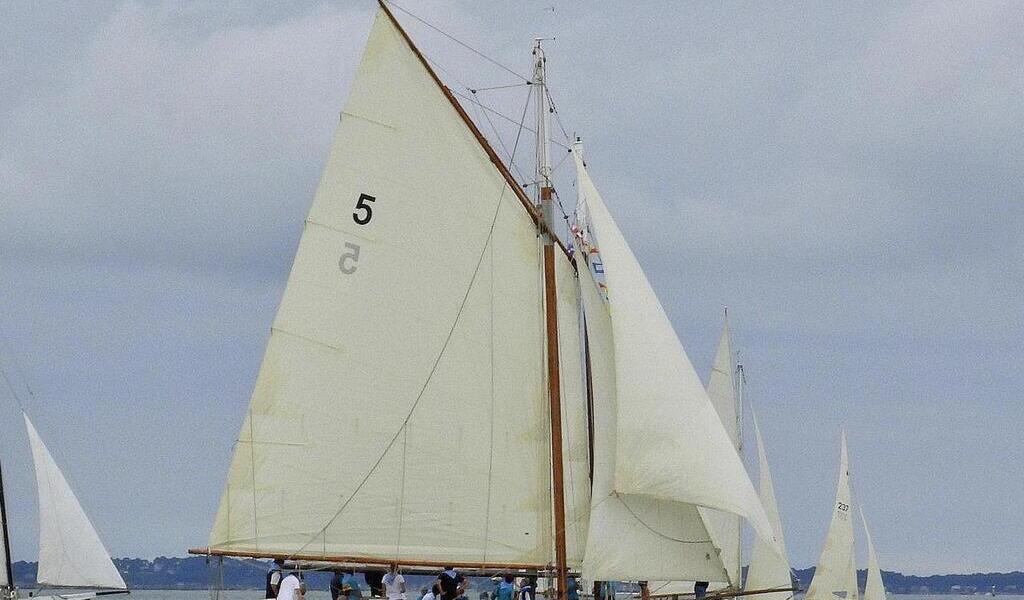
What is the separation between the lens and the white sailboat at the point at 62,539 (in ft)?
307

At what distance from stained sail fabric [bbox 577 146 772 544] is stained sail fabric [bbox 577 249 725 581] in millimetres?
832

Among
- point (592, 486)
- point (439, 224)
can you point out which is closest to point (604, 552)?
point (592, 486)

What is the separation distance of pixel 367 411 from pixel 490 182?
6373 mm

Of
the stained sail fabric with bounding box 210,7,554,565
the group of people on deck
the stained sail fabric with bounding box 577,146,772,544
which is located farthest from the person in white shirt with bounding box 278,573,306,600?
the stained sail fabric with bounding box 577,146,772,544

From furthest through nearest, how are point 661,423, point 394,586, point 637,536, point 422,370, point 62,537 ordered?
point 62,537, point 422,370, point 394,586, point 637,536, point 661,423

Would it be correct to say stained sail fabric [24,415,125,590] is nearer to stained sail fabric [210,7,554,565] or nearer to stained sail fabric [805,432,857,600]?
stained sail fabric [805,432,857,600]

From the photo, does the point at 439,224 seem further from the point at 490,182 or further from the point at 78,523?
the point at 78,523

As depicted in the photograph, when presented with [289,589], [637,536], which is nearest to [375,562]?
[637,536]

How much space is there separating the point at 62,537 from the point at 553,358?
40.3 metres

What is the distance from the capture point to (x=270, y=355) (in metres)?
59.0

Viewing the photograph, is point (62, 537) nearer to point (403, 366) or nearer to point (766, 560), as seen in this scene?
point (766, 560)

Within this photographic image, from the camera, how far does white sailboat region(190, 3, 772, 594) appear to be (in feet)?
193

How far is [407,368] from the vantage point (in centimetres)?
5922

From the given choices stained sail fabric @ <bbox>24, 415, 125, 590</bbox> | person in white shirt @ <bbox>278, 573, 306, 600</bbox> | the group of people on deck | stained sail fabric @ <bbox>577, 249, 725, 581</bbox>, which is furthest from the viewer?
stained sail fabric @ <bbox>24, 415, 125, 590</bbox>
